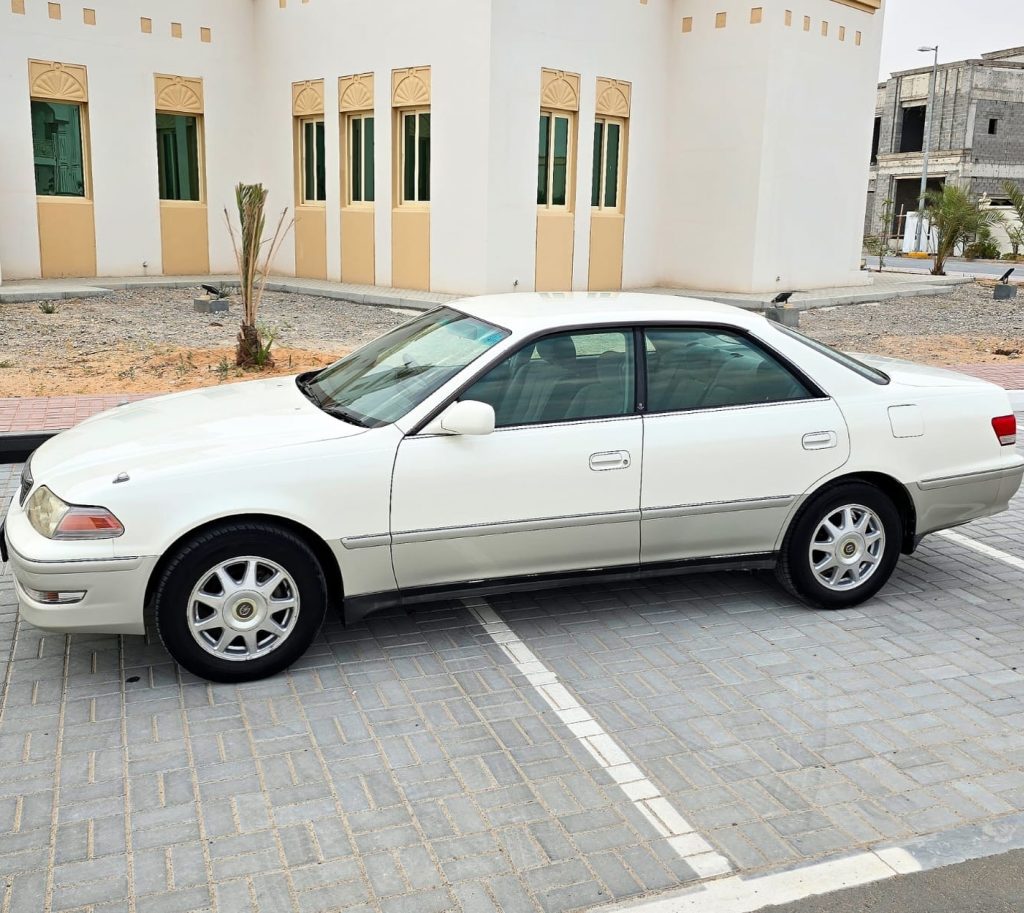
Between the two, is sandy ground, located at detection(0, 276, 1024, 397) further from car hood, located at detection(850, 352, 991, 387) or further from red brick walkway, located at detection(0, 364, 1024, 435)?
car hood, located at detection(850, 352, 991, 387)

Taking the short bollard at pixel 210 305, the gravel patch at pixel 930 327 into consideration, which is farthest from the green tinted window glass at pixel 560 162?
the short bollard at pixel 210 305

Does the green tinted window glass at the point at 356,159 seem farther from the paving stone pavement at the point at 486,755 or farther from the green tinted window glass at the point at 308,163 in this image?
the paving stone pavement at the point at 486,755

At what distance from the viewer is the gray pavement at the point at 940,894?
317 cm

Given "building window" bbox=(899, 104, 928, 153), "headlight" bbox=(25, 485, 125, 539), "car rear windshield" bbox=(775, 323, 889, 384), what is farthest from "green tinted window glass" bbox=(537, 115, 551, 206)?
"building window" bbox=(899, 104, 928, 153)

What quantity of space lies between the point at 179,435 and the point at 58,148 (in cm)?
1889

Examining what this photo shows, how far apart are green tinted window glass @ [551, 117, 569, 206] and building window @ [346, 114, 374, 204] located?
3.73m

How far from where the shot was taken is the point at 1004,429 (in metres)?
5.75

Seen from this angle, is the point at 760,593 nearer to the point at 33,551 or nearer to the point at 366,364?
the point at 366,364

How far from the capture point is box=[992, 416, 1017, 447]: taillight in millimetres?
5707

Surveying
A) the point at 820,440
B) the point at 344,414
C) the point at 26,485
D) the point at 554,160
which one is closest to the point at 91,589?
the point at 26,485

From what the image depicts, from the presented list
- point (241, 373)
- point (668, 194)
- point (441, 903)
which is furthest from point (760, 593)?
point (668, 194)

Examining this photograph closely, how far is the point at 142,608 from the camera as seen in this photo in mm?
4336

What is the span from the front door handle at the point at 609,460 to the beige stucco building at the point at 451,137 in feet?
49.1

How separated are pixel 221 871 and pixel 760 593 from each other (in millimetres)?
3439
